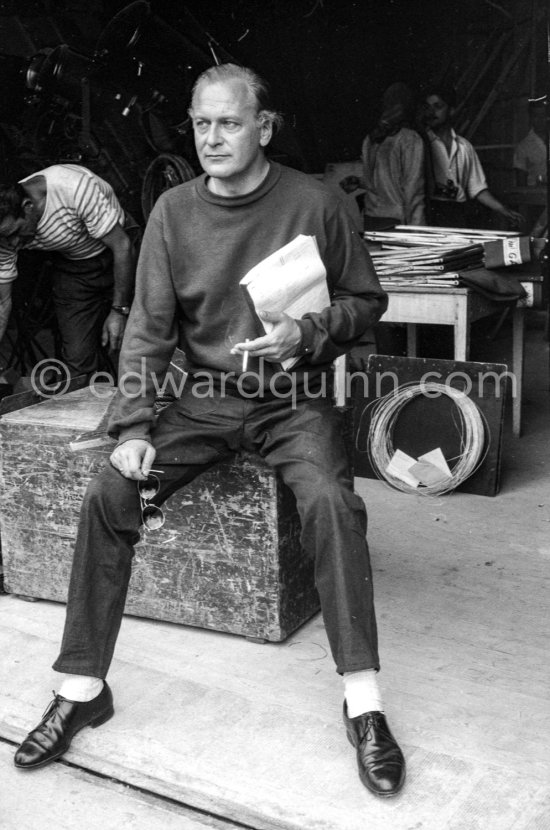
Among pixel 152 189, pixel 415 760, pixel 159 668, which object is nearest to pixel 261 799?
pixel 415 760

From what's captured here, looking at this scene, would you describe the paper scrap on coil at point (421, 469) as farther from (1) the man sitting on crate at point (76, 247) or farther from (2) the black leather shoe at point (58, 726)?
(2) the black leather shoe at point (58, 726)

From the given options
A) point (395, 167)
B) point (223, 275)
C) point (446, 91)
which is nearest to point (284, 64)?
point (446, 91)

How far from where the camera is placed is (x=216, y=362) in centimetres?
281

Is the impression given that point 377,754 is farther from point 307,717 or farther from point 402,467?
point 402,467

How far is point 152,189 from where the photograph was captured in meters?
7.02

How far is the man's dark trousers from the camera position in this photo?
93.2 inches

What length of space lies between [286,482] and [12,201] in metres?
2.24

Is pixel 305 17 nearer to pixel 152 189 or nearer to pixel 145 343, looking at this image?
pixel 152 189

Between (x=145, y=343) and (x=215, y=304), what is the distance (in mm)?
228

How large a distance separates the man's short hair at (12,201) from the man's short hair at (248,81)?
1.66 meters

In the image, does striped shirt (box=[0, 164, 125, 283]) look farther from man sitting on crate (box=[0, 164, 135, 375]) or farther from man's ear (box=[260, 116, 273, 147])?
man's ear (box=[260, 116, 273, 147])

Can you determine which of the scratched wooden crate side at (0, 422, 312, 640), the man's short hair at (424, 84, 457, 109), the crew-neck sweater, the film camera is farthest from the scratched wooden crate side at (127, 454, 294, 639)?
the man's short hair at (424, 84, 457, 109)

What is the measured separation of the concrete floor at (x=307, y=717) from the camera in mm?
2197

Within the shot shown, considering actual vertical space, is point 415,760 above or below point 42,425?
below
